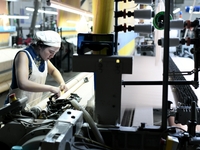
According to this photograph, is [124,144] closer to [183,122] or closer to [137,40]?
[183,122]

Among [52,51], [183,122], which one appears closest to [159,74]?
[52,51]

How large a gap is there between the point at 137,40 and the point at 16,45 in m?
2.93

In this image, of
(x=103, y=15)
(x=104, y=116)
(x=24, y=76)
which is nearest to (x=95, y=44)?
(x=104, y=116)

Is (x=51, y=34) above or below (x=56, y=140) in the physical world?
above

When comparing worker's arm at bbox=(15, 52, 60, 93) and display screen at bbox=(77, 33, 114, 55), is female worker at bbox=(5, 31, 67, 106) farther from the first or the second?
display screen at bbox=(77, 33, 114, 55)

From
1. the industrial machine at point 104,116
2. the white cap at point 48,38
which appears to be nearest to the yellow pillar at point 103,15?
the industrial machine at point 104,116

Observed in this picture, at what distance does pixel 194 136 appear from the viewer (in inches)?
35.9

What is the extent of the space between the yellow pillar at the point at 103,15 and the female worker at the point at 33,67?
1.68 ft

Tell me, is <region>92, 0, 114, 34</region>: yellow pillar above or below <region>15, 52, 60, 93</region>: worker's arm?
above

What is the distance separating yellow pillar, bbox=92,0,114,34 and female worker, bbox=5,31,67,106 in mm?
513

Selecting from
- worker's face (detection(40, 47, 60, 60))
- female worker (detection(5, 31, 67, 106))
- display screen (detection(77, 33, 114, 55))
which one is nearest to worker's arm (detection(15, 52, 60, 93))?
female worker (detection(5, 31, 67, 106))

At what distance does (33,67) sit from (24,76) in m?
0.15

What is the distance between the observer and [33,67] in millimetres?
1831

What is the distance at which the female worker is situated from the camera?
5.62ft
